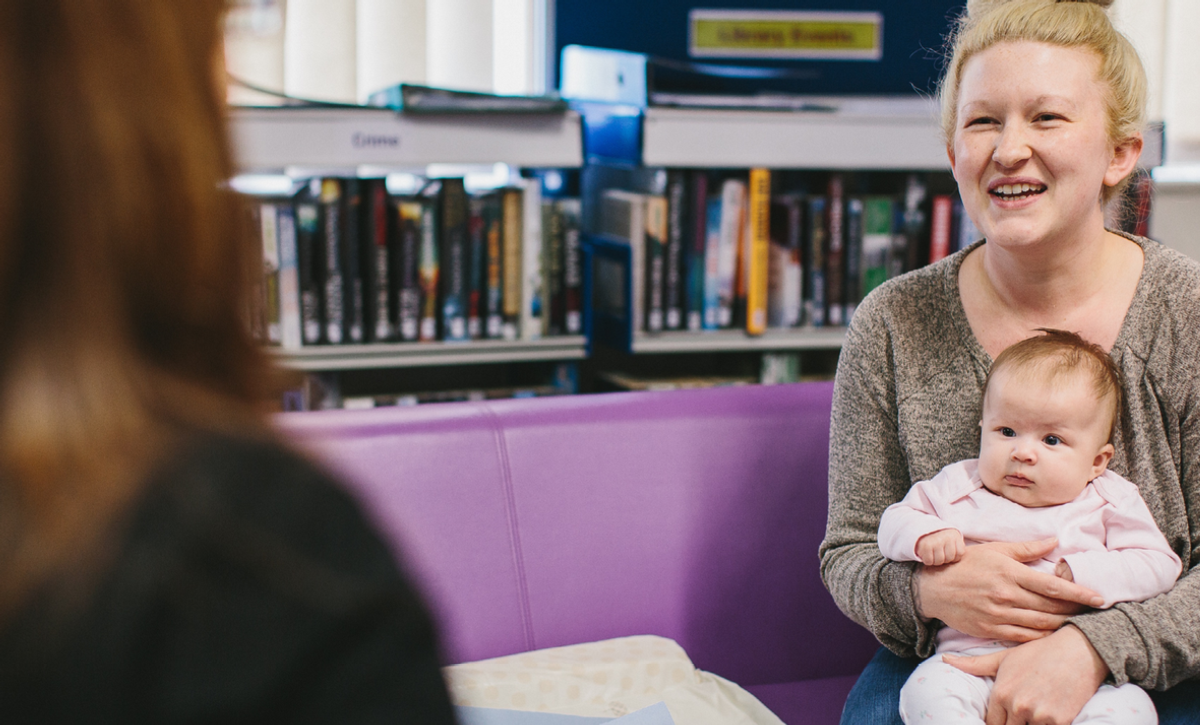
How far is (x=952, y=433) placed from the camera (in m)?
1.51

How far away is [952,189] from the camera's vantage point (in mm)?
2789

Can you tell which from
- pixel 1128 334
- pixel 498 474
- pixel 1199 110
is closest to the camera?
pixel 1128 334

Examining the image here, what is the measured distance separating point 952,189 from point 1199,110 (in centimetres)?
75

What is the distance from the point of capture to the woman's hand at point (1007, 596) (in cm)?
135

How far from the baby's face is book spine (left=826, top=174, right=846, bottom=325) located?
1.13m

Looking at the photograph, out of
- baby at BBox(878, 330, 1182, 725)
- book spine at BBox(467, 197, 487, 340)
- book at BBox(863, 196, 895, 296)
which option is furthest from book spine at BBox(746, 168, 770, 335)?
baby at BBox(878, 330, 1182, 725)

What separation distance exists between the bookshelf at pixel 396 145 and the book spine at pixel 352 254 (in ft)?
0.17

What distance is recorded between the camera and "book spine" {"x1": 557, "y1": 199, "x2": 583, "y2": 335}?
2400mm

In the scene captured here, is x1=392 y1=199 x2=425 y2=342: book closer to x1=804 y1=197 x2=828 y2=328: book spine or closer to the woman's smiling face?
x1=804 y1=197 x2=828 y2=328: book spine

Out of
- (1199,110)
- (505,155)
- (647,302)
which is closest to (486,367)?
(647,302)

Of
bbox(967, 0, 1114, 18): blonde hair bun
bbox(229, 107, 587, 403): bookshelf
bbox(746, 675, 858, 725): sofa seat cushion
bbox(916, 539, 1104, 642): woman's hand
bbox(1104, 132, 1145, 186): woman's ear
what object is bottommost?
bbox(746, 675, 858, 725): sofa seat cushion

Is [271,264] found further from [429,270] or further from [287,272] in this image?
[429,270]

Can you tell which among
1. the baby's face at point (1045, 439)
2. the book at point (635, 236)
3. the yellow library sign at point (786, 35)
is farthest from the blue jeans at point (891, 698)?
the yellow library sign at point (786, 35)

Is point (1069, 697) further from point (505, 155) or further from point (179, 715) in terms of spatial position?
point (505, 155)
